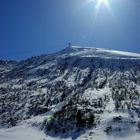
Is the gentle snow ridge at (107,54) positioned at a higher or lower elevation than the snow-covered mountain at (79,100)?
higher

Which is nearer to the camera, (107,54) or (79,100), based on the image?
(79,100)

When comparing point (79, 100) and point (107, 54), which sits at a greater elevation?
point (107, 54)

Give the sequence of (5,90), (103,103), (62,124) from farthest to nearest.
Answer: (5,90), (103,103), (62,124)

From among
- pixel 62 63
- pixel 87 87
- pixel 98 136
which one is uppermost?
pixel 62 63

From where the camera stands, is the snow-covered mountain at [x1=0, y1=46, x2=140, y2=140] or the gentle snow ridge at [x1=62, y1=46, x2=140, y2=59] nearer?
the snow-covered mountain at [x1=0, y1=46, x2=140, y2=140]

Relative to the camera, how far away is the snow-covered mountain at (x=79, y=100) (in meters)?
33.1

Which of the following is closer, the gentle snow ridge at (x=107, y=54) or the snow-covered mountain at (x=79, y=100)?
the snow-covered mountain at (x=79, y=100)

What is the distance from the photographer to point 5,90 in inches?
2461

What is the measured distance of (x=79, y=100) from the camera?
42562 mm

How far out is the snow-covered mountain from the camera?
33062 millimetres

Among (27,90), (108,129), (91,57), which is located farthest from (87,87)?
(91,57)

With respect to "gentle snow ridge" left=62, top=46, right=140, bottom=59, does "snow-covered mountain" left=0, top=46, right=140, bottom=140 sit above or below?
below

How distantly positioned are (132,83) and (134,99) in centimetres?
1136

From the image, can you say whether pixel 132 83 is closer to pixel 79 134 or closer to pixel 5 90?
pixel 79 134
